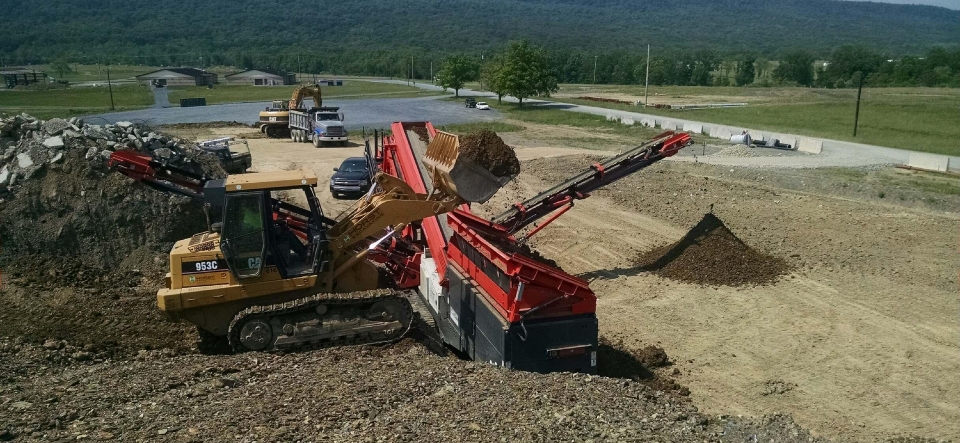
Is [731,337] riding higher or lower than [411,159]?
lower

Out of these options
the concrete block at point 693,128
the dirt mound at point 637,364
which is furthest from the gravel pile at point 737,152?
the dirt mound at point 637,364

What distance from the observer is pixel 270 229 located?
33.7 feet

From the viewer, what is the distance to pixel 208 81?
391 feet

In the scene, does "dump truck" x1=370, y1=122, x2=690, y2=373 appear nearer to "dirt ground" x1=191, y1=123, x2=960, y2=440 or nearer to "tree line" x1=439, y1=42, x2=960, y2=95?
"dirt ground" x1=191, y1=123, x2=960, y2=440

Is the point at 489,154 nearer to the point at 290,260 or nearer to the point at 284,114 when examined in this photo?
the point at 290,260

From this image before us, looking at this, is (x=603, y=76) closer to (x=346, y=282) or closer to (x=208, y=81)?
(x=208, y=81)

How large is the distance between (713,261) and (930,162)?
59.7 ft

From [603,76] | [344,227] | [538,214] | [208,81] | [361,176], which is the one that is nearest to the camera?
[344,227]

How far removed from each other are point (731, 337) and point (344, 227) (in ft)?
21.7

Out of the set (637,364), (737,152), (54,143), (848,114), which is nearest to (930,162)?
(737,152)

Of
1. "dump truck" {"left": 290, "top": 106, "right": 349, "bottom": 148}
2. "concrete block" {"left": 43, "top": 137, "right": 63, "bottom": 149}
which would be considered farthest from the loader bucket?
"dump truck" {"left": 290, "top": 106, "right": 349, "bottom": 148}

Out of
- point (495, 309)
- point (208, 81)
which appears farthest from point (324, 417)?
point (208, 81)

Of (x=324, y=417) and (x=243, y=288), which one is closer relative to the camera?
(x=324, y=417)

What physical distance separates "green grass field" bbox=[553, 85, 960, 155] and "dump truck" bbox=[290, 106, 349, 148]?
26405 millimetres
